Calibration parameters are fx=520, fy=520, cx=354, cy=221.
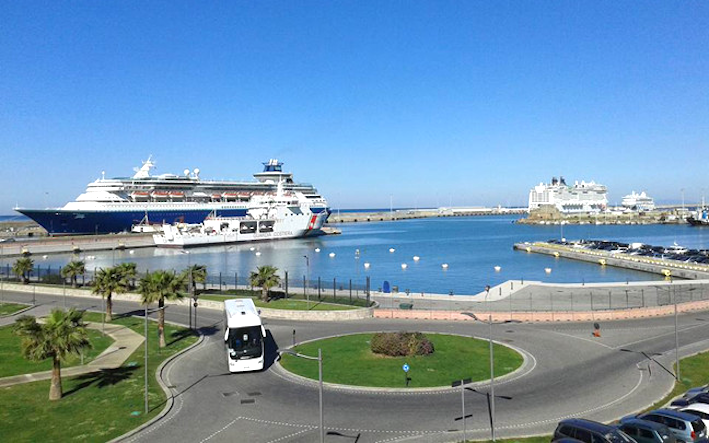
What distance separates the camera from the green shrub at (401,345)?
23703 millimetres

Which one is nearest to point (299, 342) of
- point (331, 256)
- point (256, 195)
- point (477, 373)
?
point (477, 373)

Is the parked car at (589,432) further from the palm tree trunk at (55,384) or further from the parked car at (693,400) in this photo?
the palm tree trunk at (55,384)

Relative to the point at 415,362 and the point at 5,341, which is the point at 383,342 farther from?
the point at 5,341

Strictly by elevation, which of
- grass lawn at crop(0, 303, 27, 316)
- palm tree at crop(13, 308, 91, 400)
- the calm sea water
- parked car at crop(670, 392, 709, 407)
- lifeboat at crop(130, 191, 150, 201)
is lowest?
the calm sea water

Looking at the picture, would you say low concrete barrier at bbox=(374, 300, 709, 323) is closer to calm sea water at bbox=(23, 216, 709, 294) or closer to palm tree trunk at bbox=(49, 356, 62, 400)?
calm sea water at bbox=(23, 216, 709, 294)

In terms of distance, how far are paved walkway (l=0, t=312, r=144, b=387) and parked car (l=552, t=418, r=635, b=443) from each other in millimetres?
18147

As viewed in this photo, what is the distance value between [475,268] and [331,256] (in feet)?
77.2

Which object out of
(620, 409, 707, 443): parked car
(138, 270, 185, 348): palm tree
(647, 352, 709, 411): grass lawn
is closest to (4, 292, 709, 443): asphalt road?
(647, 352, 709, 411): grass lawn

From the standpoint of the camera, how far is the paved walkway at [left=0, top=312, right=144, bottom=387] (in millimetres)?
21047

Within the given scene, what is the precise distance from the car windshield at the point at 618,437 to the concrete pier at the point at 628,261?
155 ft

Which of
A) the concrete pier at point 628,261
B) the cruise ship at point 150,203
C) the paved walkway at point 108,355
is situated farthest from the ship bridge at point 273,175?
the paved walkway at point 108,355

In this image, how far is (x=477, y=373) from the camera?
826 inches

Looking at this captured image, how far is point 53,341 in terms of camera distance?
18.1 metres

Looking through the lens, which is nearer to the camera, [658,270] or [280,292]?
[280,292]
